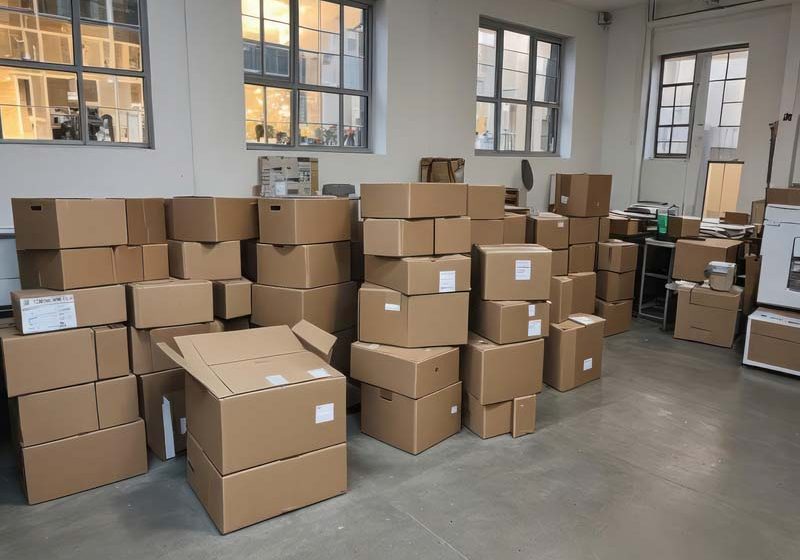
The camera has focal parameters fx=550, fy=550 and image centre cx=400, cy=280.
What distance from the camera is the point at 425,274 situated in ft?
9.48

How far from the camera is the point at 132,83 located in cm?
373

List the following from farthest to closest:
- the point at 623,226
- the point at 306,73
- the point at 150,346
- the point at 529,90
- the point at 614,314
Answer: the point at 529,90
the point at 623,226
the point at 614,314
the point at 306,73
the point at 150,346

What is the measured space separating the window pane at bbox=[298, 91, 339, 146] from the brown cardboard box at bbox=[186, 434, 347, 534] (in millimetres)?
3050

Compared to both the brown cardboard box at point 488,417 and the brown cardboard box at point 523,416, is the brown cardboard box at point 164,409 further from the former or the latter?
the brown cardboard box at point 523,416

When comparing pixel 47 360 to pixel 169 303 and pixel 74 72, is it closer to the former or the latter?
pixel 169 303

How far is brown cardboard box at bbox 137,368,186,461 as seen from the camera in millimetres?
2762

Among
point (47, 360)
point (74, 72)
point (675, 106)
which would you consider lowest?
point (47, 360)

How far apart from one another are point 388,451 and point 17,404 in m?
1.73

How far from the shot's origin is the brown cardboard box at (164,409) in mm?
2762

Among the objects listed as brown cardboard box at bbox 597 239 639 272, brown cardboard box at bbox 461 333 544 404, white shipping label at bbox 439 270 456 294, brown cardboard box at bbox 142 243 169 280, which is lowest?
brown cardboard box at bbox 461 333 544 404

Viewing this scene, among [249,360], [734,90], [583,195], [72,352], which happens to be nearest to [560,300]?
[583,195]

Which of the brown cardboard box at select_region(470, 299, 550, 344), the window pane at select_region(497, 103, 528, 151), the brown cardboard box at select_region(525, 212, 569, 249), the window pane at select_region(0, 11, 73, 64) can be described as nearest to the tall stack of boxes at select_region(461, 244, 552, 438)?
the brown cardboard box at select_region(470, 299, 550, 344)

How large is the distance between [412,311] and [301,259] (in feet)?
2.33

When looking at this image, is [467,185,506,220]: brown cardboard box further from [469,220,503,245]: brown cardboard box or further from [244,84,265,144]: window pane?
[244,84,265,144]: window pane
